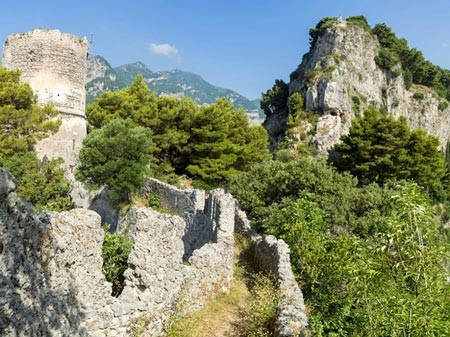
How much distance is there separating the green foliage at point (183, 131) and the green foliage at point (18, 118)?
5.65m

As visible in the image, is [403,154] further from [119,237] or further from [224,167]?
[119,237]

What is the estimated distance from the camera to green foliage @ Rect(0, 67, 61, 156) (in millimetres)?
19281

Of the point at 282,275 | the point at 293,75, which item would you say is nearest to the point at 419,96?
the point at 293,75

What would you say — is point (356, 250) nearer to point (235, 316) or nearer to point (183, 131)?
point (235, 316)

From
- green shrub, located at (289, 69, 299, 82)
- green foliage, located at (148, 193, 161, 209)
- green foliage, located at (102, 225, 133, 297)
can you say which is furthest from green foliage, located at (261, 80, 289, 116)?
green foliage, located at (102, 225, 133, 297)

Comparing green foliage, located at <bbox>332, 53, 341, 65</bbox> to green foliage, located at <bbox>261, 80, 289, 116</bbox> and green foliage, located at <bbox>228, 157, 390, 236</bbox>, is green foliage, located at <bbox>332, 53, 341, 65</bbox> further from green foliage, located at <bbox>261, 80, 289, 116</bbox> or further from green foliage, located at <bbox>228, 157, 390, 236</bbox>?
green foliage, located at <bbox>228, 157, 390, 236</bbox>

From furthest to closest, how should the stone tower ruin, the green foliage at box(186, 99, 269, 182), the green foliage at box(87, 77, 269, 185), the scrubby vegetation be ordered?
the green foliage at box(87, 77, 269, 185) < the green foliage at box(186, 99, 269, 182) < the stone tower ruin < the scrubby vegetation

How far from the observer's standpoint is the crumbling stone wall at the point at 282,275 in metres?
6.97

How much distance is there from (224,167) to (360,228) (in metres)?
11.3

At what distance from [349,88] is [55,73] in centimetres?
3745

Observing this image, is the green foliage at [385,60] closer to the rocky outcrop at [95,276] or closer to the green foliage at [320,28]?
the green foliage at [320,28]

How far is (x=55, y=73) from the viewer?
23.1 m

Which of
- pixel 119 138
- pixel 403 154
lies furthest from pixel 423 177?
pixel 119 138

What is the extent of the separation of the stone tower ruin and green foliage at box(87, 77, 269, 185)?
119 inches
